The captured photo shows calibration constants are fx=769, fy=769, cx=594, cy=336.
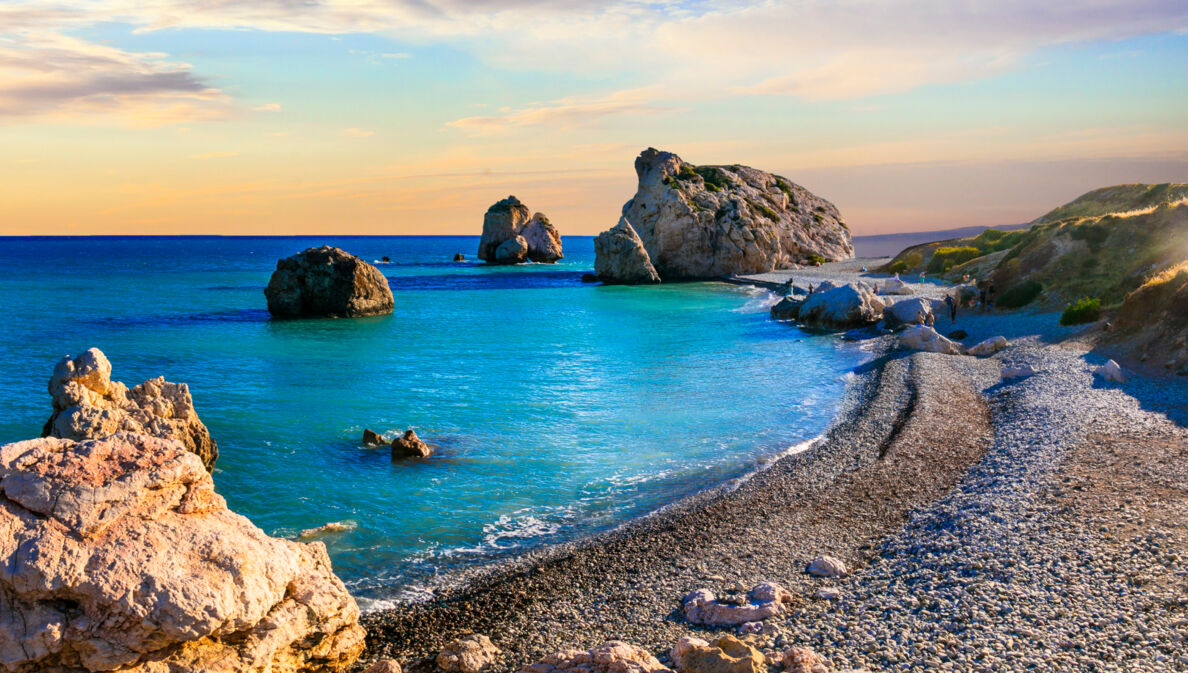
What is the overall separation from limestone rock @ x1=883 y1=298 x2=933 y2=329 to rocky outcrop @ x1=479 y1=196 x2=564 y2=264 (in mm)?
83760

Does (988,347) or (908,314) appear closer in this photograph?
(988,347)

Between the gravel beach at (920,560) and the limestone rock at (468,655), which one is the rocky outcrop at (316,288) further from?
the limestone rock at (468,655)

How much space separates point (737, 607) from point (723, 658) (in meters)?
2.11

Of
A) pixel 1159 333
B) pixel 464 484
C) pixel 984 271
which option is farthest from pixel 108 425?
pixel 984 271

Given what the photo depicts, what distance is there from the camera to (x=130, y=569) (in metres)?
7.88

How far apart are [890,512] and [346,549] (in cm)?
1081

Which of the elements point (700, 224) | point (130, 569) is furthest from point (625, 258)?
point (130, 569)

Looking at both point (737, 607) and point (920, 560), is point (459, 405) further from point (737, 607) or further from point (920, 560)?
point (920, 560)

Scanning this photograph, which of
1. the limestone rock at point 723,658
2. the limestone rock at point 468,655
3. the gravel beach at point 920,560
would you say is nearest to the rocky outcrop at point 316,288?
the gravel beach at point 920,560

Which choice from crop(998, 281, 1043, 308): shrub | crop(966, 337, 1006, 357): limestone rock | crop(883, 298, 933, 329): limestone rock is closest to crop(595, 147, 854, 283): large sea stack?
crop(883, 298, 933, 329): limestone rock

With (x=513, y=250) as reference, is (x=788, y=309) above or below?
below

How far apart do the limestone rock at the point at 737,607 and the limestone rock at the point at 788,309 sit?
132 ft

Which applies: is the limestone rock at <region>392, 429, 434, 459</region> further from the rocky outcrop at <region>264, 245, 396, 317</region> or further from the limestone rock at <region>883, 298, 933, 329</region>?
the rocky outcrop at <region>264, 245, 396, 317</region>

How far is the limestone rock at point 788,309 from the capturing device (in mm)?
51312
